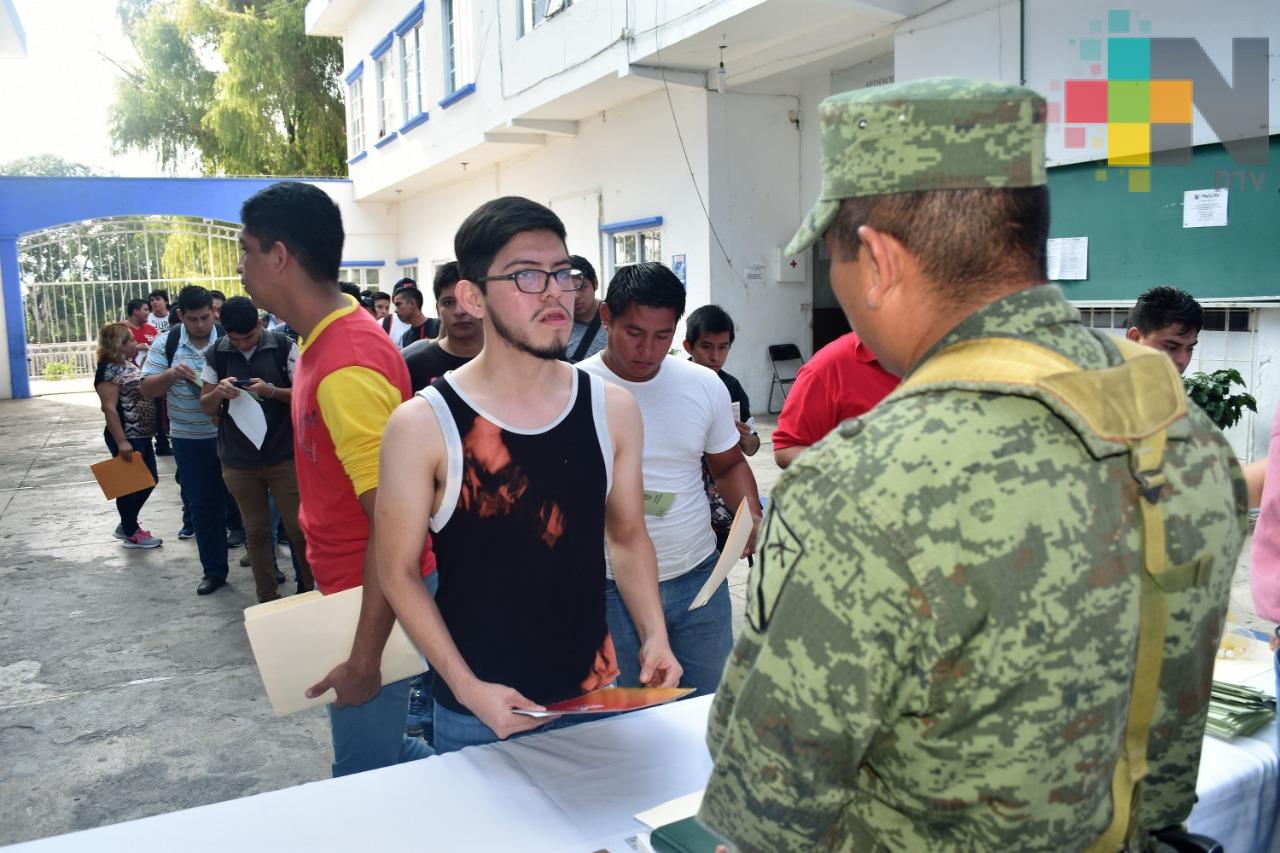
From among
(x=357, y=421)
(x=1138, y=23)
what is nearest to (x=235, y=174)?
(x=1138, y=23)

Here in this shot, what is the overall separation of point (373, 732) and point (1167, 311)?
3.17 metres

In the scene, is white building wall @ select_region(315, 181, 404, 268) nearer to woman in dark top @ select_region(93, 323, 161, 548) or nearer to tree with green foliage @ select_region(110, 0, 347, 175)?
tree with green foliage @ select_region(110, 0, 347, 175)

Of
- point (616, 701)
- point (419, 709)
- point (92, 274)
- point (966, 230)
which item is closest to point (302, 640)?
point (616, 701)

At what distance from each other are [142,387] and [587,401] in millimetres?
4708

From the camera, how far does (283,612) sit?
1.79 meters

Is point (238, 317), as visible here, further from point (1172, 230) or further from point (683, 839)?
point (1172, 230)

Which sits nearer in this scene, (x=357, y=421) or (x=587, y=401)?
(x=587, y=401)

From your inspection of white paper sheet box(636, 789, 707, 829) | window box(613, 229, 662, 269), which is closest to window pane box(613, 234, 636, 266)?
window box(613, 229, 662, 269)

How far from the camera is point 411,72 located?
16.8 meters

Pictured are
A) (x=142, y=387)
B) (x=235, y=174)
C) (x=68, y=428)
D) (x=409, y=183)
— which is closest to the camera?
(x=142, y=387)

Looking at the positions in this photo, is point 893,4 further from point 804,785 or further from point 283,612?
point 804,785

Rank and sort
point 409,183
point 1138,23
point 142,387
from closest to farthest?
point 142,387 < point 1138,23 < point 409,183

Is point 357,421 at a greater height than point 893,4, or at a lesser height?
lesser

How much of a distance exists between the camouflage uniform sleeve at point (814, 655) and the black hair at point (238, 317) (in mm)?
4539
